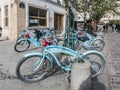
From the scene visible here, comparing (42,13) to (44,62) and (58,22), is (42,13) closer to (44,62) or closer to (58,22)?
(58,22)

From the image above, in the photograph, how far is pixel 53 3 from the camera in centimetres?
2208

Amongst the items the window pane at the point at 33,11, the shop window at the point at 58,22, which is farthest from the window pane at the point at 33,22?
the shop window at the point at 58,22

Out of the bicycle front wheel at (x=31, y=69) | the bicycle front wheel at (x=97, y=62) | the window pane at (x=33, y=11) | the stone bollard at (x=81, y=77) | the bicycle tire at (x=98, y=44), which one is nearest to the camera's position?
the stone bollard at (x=81, y=77)

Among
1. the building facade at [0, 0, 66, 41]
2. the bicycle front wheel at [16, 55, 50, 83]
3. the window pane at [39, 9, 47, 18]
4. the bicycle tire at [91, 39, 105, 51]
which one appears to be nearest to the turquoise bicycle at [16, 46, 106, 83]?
the bicycle front wheel at [16, 55, 50, 83]

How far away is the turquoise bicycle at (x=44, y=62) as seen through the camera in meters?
5.64

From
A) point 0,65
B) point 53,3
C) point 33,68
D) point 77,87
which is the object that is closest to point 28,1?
point 53,3

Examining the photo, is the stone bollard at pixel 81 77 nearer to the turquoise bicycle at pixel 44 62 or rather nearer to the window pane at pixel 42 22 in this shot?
the turquoise bicycle at pixel 44 62

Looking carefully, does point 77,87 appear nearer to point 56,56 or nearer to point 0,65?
point 56,56

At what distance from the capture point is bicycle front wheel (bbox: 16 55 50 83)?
→ 5621 mm

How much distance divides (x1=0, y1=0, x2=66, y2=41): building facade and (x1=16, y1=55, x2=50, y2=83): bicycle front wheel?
978cm

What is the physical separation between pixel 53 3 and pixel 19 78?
17.1 meters

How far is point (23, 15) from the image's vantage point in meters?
15.8

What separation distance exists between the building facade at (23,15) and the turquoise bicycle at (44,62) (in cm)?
980

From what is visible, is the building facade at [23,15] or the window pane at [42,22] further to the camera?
the window pane at [42,22]
